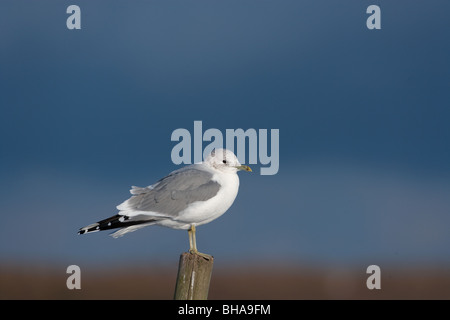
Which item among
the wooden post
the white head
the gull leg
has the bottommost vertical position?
the wooden post

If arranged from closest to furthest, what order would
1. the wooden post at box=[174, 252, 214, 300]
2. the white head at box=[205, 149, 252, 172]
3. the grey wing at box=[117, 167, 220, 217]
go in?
the wooden post at box=[174, 252, 214, 300]
the grey wing at box=[117, 167, 220, 217]
the white head at box=[205, 149, 252, 172]

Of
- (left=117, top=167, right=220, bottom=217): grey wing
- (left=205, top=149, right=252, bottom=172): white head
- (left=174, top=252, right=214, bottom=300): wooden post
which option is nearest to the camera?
(left=174, top=252, right=214, bottom=300): wooden post

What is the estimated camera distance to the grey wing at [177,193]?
642cm

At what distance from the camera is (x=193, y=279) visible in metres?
5.54

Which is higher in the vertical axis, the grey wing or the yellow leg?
the grey wing

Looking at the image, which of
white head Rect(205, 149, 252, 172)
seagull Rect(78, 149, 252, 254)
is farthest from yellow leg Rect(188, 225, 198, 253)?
white head Rect(205, 149, 252, 172)

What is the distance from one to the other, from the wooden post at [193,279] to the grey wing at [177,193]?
886mm

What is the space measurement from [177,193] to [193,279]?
1.23 meters

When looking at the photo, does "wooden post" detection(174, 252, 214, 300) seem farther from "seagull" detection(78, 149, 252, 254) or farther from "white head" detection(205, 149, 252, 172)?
"white head" detection(205, 149, 252, 172)

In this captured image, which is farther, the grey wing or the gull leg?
the grey wing

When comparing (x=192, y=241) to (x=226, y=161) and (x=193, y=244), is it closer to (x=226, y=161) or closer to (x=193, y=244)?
(x=193, y=244)

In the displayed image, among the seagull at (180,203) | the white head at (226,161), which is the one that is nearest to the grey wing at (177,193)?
the seagull at (180,203)

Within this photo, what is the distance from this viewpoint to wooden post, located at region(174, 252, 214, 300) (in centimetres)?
551
